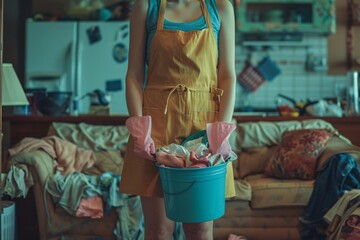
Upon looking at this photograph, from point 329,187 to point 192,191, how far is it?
51.6 inches

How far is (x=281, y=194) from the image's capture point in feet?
8.68

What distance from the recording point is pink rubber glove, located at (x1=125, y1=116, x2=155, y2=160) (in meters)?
1.29

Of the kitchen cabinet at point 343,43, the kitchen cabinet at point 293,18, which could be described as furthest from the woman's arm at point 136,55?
the kitchen cabinet at point 343,43

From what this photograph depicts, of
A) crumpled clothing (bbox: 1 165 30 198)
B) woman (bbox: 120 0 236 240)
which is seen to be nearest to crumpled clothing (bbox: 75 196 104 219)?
crumpled clothing (bbox: 1 165 30 198)

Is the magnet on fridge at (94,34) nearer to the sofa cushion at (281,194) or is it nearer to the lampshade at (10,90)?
the lampshade at (10,90)

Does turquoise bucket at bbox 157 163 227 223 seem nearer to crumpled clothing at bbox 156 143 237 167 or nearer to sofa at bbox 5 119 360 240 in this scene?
crumpled clothing at bbox 156 143 237 167

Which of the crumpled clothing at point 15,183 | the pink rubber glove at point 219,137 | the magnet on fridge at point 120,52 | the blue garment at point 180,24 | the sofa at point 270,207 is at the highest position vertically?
the magnet on fridge at point 120,52

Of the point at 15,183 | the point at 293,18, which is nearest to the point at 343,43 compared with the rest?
the point at 293,18

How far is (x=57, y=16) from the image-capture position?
478cm

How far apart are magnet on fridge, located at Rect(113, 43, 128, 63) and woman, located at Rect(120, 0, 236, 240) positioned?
3002 mm

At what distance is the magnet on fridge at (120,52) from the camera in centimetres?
442

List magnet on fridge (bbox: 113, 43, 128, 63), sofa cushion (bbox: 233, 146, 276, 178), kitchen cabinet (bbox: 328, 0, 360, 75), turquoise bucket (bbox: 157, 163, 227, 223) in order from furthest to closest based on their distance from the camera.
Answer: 1. kitchen cabinet (bbox: 328, 0, 360, 75)
2. magnet on fridge (bbox: 113, 43, 128, 63)
3. sofa cushion (bbox: 233, 146, 276, 178)
4. turquoise bucket (bbox: 157, 163, 227, 223)

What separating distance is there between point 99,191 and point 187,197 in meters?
1.41

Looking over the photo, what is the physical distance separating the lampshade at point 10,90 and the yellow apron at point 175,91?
119 centimetres
